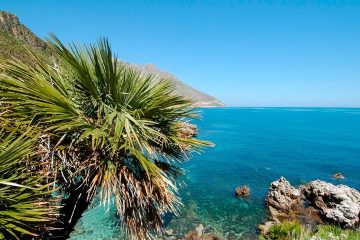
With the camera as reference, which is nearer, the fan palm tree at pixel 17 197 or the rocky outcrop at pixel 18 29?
the fan palm tree at pixel 17 197

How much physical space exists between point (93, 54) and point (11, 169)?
7.14ft

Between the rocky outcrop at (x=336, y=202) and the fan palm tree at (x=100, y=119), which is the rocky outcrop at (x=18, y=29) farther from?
the fan palm tree at (x=100, y=119)

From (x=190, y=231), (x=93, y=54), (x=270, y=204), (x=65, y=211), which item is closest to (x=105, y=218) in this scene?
(x=190, y=231)

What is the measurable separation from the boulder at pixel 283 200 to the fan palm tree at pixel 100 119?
63.5 feet

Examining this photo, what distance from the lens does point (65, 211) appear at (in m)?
4.85

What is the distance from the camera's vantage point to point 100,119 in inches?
186

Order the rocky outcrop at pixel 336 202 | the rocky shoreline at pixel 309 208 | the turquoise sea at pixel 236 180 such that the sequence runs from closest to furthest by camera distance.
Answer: the rocky shoreline at pixel 309 208, the turquoise sea at pixel 236 180, the rocky outcrop at pixel 336 202

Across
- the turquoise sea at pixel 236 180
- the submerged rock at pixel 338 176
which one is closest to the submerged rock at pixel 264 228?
the turquoise sea at pixel 236 180

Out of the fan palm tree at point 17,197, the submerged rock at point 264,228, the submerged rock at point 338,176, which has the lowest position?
the submerged rock at point 338,176

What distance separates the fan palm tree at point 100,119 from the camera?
13.8ft

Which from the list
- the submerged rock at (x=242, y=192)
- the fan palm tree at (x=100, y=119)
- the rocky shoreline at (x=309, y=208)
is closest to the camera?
the fan palm tree at (x=100, y=119)

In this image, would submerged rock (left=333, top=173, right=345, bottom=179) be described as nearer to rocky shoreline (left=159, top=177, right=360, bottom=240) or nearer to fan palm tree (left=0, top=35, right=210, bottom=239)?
rocky shoreline (left=159, top=177, right=360, bottom=240)

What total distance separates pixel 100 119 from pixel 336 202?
75.8ft

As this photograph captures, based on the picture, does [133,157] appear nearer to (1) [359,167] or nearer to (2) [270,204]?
(2) [270,204]
